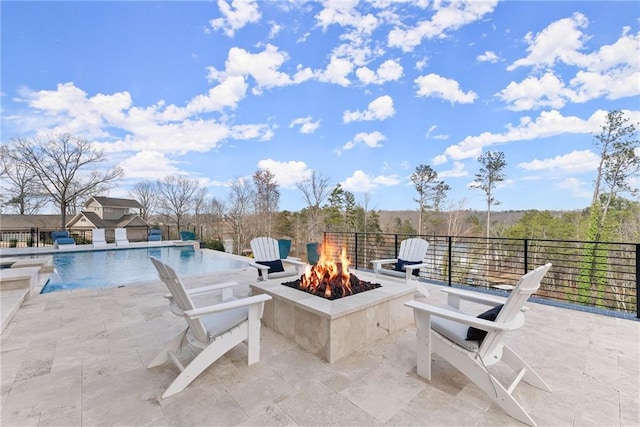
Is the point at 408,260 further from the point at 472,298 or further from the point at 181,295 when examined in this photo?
the point at 181,295

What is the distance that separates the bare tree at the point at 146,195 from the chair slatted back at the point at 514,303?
2435cm

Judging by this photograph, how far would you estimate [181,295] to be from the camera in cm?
197

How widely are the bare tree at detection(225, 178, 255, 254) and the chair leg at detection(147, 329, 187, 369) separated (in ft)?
48.8

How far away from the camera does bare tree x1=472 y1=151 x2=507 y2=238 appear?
576 inches

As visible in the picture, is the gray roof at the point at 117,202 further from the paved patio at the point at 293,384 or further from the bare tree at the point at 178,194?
the paved patio at the point at 293,384

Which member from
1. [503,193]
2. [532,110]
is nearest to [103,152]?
[532,110]

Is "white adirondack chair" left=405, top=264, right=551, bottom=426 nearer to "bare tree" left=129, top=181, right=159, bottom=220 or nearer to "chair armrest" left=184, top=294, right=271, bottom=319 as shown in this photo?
"chair armrest" left=184, top=294, right=271, bottom=319

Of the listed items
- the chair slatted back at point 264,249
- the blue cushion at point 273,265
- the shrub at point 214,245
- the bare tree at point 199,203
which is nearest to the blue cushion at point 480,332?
the blue cushion at point 273,265

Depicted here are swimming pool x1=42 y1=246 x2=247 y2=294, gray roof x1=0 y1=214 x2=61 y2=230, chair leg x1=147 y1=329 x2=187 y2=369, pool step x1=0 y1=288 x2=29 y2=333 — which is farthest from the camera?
gray roof x1=0 y1=214 x2=61 y2=230

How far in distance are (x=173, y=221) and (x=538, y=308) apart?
877 inches

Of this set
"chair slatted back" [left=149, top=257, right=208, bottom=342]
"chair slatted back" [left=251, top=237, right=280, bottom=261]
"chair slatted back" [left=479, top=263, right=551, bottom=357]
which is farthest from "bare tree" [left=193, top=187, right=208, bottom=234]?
"chair slatted back" [left=479, top=263, right=551, bottom=357]

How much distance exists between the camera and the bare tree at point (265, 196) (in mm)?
16688

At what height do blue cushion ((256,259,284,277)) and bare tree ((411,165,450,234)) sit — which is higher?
bare tree ((411,165,450,234))

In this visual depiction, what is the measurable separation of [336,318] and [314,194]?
1426cm
